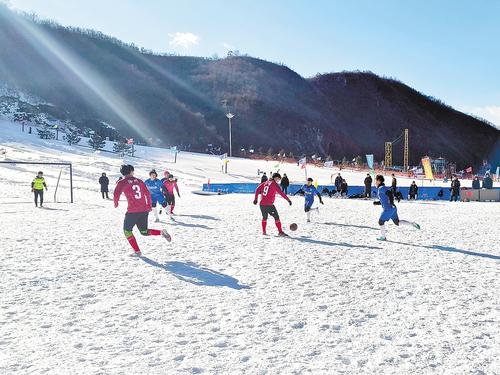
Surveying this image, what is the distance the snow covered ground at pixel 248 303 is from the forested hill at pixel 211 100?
80594mm

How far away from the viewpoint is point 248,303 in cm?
512

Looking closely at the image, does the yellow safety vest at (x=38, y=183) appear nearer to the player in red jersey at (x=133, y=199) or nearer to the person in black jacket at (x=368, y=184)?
the player in red jersey at (x=133, y=199)

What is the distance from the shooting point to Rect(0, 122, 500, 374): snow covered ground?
361 centimetres

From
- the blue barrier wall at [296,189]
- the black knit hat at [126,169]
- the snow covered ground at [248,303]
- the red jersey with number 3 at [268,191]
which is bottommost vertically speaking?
the snow covered ground at [248,303]

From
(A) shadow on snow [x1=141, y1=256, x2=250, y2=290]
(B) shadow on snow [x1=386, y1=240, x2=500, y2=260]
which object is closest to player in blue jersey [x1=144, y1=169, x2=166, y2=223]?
(A) shadow on snow [x1=141, y1=256, x2=250, y2=290]

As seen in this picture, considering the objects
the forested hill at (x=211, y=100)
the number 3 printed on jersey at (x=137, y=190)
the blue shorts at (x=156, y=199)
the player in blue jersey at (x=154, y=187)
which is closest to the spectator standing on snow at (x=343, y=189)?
the blue shorts at (x=156, y=199)

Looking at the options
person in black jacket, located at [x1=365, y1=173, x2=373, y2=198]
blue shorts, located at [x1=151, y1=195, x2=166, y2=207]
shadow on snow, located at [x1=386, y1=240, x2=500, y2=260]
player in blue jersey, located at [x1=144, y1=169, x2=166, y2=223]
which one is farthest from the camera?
person in black jacket, located at [x1=365, y1=173, x2=373, y2=198]

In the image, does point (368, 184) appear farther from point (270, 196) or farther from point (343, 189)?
point (270, 196)

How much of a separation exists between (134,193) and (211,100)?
133m

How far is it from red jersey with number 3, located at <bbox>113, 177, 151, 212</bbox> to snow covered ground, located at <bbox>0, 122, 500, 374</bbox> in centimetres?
94

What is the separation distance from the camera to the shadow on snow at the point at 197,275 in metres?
6.01

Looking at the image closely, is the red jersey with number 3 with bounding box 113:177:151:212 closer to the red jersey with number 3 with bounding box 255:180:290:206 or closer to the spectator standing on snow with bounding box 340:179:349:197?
the red jersey with number 3 with bounding box 255:180:290:206

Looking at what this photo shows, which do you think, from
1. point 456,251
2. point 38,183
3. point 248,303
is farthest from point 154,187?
point 456,251

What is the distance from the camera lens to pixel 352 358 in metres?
3.66
